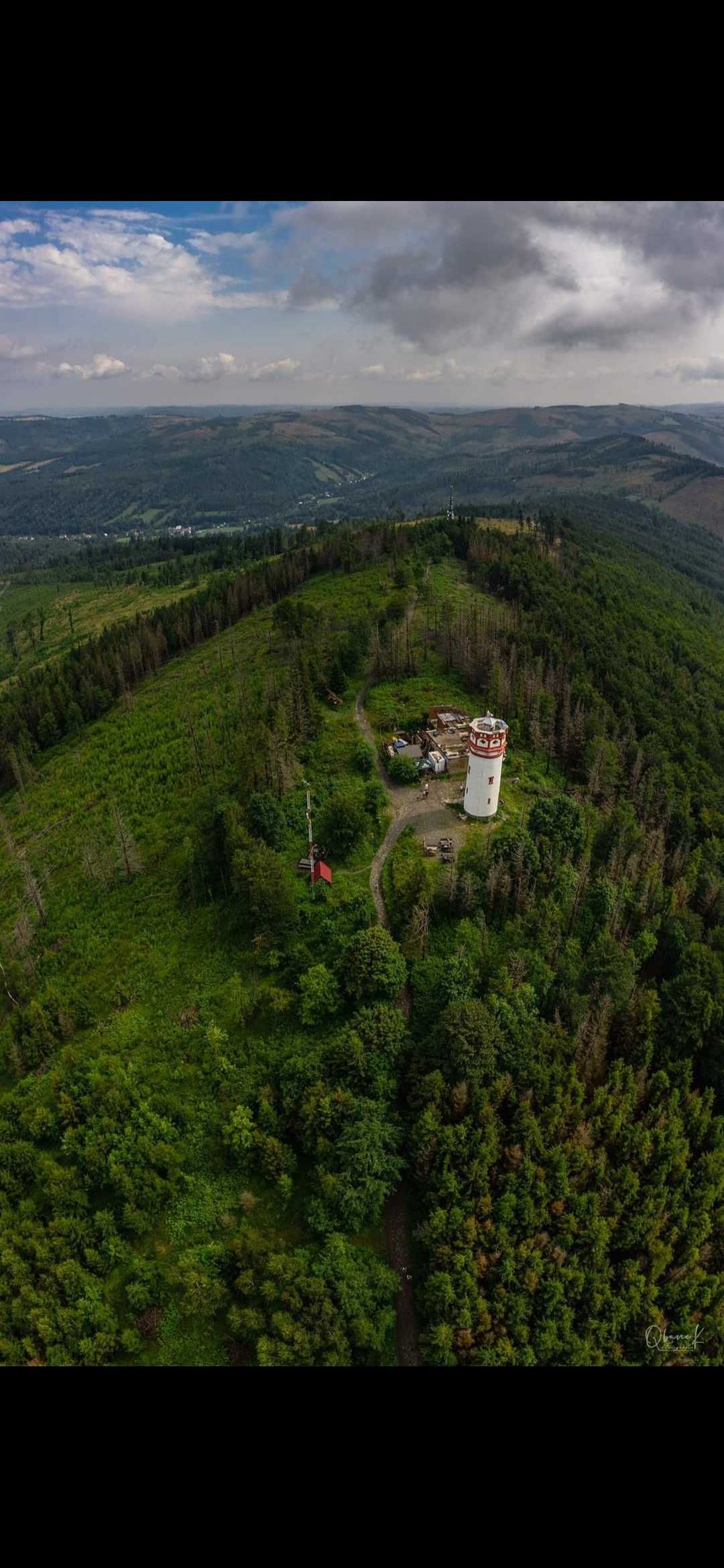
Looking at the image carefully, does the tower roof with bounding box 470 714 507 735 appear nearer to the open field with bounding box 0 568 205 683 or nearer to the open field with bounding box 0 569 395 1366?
the open field with bounding box 0 569 395 1366

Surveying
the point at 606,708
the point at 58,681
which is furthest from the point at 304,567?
the point at 606,708

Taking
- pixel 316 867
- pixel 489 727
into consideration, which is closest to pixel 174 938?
pixel 316 867

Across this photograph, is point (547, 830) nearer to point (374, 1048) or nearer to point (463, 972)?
Result: point (463, 972)

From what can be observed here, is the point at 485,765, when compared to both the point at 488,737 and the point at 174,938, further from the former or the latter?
the point at 174,938

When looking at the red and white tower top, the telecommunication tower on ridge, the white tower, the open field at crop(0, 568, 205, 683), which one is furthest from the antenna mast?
the open field at crop(0, 568, 205, 683)

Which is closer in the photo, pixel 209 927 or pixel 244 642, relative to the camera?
pixel 209 927

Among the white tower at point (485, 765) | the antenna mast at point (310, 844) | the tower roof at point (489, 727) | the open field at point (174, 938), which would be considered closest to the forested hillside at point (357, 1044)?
the open field at point (174, 938)
